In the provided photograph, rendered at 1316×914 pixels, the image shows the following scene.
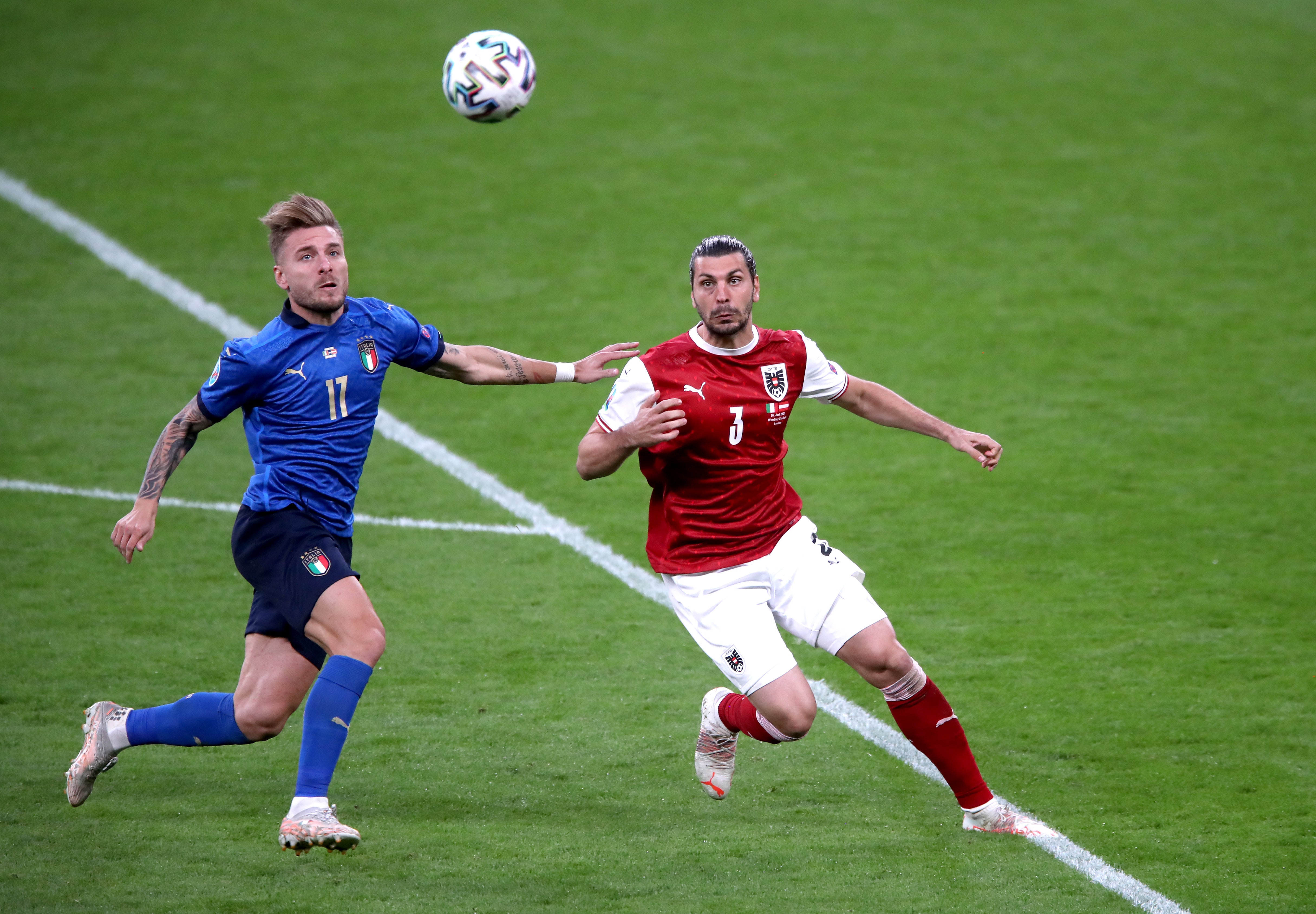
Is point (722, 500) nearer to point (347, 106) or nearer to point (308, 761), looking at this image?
point (308, 761)

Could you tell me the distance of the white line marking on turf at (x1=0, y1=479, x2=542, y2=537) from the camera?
895 centimetres

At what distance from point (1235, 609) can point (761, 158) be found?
8.82 m

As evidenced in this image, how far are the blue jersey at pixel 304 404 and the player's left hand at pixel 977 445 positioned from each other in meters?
2.27

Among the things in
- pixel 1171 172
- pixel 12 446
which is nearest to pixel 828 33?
pixel 1171 172

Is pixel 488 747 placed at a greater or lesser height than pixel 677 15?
lesser

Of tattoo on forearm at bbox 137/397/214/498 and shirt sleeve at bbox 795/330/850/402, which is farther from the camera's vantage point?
shirt sleeve at bbox 795/330/850/402

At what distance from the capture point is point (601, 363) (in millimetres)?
6180

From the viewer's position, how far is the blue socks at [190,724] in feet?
18.2

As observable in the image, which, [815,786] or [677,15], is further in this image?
[677,15]

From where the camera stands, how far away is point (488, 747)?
6.45 m

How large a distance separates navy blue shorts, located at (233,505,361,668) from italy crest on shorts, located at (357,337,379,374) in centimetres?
60

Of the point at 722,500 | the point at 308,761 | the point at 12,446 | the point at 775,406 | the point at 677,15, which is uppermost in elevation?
the point at 677,15

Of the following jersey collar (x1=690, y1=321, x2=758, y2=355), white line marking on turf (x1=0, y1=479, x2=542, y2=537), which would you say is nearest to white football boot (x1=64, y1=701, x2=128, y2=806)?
jersey collar (x1=690, y1=321, x2=758, y2=355)

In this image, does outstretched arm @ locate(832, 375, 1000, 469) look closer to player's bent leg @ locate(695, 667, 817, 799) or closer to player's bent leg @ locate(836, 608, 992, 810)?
player's bent leg @ locate(836, 608, 992, 810)
